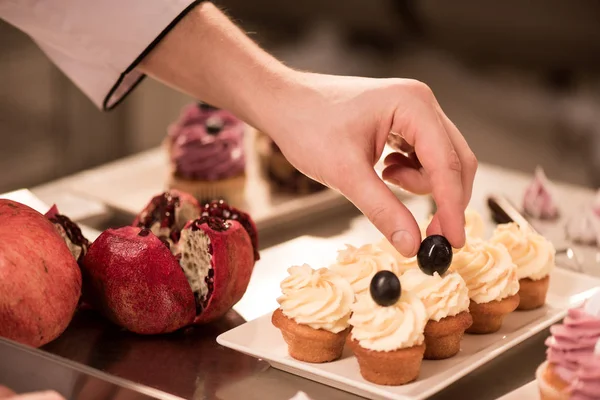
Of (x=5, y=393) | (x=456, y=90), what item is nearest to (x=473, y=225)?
(x=5, y=393)

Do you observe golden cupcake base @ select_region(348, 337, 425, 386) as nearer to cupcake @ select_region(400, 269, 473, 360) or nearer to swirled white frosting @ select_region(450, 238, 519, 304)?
cupcake @ select_region(400, 269, 473, 360)

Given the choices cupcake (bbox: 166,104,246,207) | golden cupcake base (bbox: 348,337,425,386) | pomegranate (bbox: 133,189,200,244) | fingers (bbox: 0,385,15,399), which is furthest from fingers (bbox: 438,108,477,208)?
cupcake (bbox: 166,104,246,207)

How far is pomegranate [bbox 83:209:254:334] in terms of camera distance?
1.50 meters

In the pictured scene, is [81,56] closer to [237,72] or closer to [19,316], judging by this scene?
[237,72]

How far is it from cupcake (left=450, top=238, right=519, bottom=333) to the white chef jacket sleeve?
672mm

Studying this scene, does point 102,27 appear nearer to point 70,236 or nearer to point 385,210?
point 70,236

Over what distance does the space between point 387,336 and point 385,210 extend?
0.20 meters

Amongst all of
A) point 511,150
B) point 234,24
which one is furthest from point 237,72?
point 511,150

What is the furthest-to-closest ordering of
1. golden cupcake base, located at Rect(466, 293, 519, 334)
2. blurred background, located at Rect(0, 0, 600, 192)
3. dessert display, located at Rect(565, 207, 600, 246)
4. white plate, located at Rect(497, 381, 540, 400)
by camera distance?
1. blurred background, located at Rect(0, 0, 600, 192)
2. dessert display, located at Rect(565, 207, 600, 246)
3. golden cupcake base, located at Rect(466, 293, 519, 334)
4. white plate, located at Rect(497, 381, 540, 400)

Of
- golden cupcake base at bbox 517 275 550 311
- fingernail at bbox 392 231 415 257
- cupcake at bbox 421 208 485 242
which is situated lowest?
golden cupcake base at bbox 517 275 550 311

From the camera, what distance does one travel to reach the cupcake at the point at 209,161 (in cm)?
260

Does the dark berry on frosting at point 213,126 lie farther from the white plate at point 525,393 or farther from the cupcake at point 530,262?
the white plate at point 525,393

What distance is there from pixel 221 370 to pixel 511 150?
355 cm

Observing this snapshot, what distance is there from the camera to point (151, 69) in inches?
75.9
